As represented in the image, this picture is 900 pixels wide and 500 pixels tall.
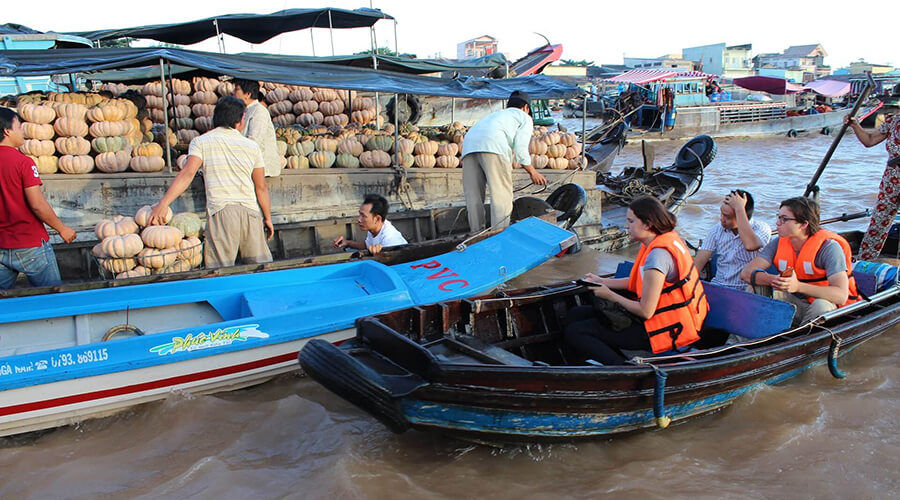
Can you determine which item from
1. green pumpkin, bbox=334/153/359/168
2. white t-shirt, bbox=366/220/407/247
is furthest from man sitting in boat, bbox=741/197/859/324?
green pumpkin, bbox=334/153/359/168

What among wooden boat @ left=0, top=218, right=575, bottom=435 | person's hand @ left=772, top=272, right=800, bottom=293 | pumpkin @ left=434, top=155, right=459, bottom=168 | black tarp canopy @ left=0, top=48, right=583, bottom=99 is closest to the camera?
wooden boat @ left=0, top=218, right=575, bottom=435

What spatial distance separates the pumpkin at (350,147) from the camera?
8852 mm

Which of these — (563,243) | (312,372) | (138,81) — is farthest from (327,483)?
(138,81)

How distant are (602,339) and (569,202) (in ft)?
11.0

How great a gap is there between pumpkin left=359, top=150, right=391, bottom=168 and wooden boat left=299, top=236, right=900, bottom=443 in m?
4.52

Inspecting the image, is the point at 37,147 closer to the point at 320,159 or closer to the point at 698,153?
the point at 320,159

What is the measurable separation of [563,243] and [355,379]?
3.12 meters

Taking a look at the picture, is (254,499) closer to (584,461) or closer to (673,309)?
(584,461)

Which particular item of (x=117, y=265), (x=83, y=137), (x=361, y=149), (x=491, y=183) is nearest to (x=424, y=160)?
(x=361, y=149)

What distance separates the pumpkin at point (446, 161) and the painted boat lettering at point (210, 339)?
5253 mm

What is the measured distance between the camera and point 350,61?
1157 cm

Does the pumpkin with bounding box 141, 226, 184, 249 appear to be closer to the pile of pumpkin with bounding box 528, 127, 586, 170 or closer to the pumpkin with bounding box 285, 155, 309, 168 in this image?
the pumpkin with bounding box 285, 155, 309, 168

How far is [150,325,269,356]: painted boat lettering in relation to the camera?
13.8 feet

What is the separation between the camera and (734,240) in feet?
16.5
